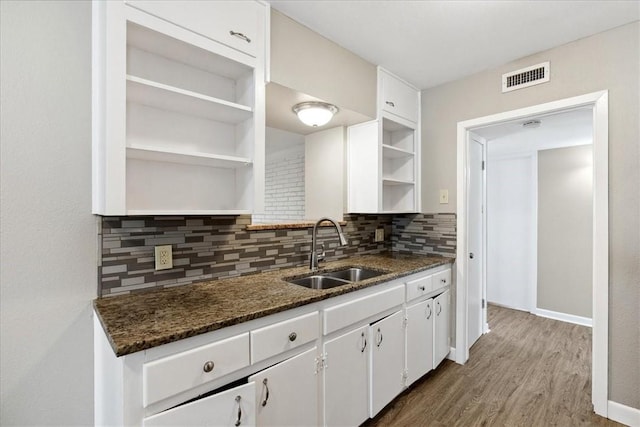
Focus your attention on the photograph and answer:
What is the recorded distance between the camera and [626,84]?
6.14ft

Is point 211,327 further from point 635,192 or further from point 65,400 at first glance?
point 635,192

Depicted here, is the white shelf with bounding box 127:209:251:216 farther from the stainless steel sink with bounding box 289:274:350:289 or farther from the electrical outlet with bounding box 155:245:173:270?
the stainless steel sink with bounding box 289:274:350:289

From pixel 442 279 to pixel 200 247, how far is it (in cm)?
191

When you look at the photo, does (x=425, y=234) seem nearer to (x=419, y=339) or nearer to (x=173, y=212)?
(x=419, y=339)

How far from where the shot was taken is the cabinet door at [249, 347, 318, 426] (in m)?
1.25

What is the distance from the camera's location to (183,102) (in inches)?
58.1

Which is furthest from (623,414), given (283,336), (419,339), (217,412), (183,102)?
(183,102)

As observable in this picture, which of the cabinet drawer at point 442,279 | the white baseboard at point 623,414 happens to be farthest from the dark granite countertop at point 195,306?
the white baseboard at point 623,414

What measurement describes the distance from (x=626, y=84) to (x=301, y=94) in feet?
6.65

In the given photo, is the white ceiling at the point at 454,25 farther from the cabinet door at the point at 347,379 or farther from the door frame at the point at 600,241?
the cabinet door at the point at 347,379

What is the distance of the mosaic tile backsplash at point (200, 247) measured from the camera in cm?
144

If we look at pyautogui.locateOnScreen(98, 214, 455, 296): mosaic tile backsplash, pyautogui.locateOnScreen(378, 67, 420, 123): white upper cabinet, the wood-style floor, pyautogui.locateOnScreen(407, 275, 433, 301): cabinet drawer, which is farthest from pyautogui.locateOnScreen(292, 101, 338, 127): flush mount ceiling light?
the wood-style floor

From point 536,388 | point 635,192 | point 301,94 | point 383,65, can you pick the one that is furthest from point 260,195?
point 536,388

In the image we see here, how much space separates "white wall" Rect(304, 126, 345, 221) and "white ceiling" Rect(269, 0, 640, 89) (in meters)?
0.74
